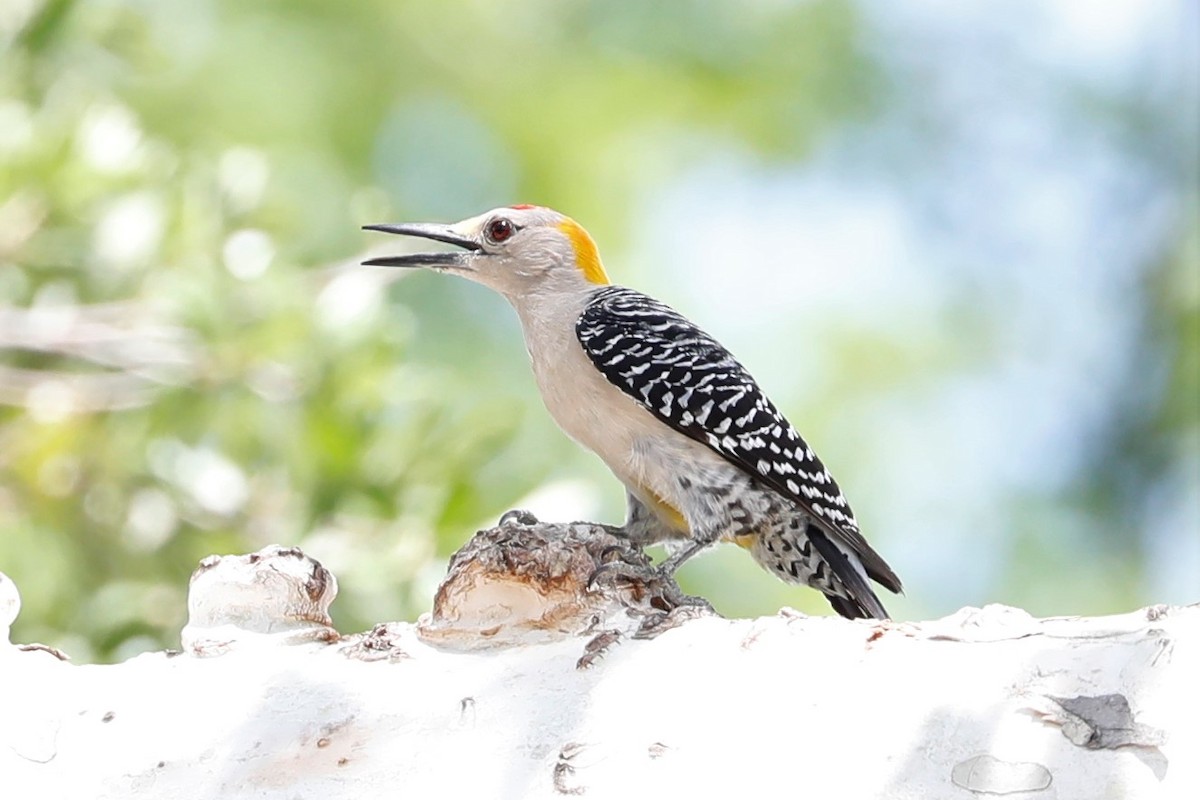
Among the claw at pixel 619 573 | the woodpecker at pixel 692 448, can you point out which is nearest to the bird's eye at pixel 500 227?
the woodpecker at pixel 692 448

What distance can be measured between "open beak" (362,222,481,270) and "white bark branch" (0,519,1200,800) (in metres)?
2.00

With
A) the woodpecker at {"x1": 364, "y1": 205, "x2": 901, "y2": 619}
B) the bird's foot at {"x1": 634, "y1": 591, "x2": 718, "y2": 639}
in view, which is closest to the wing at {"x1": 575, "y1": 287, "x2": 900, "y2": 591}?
the woodpecker at {"x1": 364, "y1": 205, "x2": 901, "y2": 619}

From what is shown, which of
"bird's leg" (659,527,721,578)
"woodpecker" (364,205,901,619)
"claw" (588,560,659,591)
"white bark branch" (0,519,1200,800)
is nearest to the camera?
"white bark branch" (0,519,1200,800)

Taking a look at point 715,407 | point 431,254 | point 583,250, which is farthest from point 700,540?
point 583,250

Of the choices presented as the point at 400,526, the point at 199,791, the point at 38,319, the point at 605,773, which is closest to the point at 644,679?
the point at 605,773

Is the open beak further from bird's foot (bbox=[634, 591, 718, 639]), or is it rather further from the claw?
bird's foot (bbox=[634, 591, 718, 639])

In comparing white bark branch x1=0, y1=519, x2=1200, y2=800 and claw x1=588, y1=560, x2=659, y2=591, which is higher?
claw x1=588, y1=560, x2=659, y2=591

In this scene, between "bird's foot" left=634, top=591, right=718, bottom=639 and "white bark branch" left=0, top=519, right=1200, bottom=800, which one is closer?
"white bark branch" left=0, top=519, right=1200, bottom=800

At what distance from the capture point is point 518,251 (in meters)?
5.25

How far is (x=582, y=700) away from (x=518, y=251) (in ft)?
10.1

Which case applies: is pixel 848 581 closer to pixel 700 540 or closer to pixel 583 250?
pixel 700 540

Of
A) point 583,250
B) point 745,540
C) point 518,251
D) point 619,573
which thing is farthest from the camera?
point 583,250

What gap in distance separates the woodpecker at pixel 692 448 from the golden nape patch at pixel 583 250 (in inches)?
19.5

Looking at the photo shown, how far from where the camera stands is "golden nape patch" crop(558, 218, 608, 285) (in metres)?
5.41
